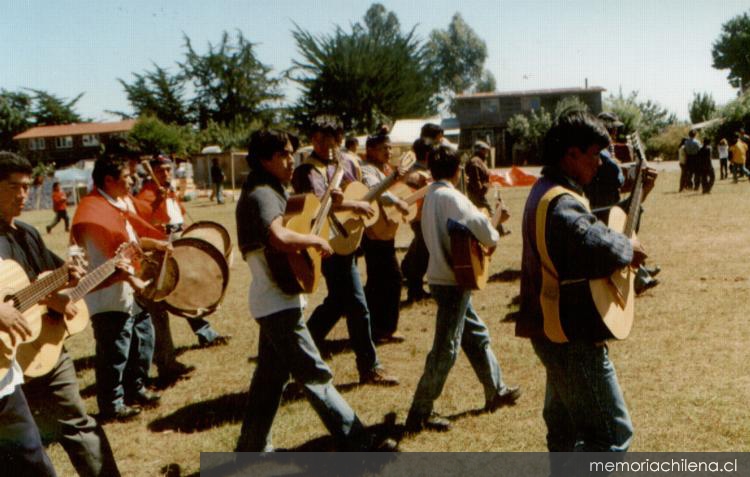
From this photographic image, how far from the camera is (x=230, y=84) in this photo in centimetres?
6506

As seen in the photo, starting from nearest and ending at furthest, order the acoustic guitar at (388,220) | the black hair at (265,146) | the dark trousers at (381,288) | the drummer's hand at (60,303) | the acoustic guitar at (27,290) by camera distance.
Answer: the acoustic guitar at (27,290)
the drummer's hand at (60,303)
the black hair at (265,146)
the acoustic guitar at (388,220)
the dark trousers at (381,288)

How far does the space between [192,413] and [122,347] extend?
80cm

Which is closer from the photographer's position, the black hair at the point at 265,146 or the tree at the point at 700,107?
the black hair at the point at 265,146

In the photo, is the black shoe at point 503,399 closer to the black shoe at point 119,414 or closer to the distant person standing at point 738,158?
the black shoe at point 119,414

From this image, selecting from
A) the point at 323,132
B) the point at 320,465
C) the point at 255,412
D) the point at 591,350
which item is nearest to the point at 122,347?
the point at 255,412

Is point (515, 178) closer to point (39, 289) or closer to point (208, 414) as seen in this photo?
point (208, 414)

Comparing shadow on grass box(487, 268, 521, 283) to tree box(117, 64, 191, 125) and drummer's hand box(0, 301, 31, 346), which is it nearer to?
drummer's hand box(0, 301, 31, 346)

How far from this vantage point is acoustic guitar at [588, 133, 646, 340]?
2.98 m

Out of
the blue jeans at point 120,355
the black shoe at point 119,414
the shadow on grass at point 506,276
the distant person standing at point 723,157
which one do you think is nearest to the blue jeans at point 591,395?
the blue jeans at point 120,355

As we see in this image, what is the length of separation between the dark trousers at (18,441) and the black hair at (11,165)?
1086 mm

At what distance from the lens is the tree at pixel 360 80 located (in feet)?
185

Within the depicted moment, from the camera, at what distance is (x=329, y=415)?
4.05 metres

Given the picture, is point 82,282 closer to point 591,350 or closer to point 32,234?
point 32,234

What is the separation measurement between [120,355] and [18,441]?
2018 millimetres
